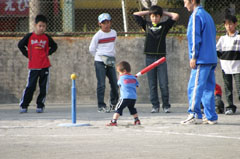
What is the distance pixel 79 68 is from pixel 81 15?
209 cm

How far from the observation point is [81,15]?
1423cm

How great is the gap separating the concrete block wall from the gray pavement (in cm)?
266

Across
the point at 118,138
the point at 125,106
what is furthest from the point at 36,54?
the point at 118,138

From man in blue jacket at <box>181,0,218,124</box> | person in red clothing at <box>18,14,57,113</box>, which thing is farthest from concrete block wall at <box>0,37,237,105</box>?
man in blue jacket at <box>181,0,218,124</box>

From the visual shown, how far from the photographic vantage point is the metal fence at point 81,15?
13.6 metres

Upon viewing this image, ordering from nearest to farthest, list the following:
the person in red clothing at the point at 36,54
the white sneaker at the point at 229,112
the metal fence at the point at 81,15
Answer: the white sneaker at the point at 229,112, the person in red clothing at the point at 36,54, the metal fence at the point at 81,15

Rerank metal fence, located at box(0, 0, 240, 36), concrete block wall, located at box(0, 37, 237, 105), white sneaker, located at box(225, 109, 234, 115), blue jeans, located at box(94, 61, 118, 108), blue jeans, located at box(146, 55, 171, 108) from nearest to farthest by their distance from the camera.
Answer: white sneaker, located at box(225, 109, 234, 115) < blue jeans, located at box(146, 55, 171, 108) < blue jeans, located at box(94, 61, 118, 108) < concrete block wall, located at box(0, 37, 237, 105) < metal fence, located at box(0, 0, 240, 36)

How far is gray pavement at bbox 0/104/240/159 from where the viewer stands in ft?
19.1

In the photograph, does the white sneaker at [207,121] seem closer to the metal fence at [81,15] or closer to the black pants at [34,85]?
the black pants at [34,85]

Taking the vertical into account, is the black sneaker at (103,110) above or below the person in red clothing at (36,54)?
below

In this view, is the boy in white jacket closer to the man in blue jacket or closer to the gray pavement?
the gray pavement

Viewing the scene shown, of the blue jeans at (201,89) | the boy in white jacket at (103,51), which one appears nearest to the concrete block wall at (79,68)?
the boy in white jacket at (103,51)

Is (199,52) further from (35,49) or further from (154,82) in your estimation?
(35,49)

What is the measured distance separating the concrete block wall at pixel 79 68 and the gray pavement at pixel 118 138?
2.66 m
